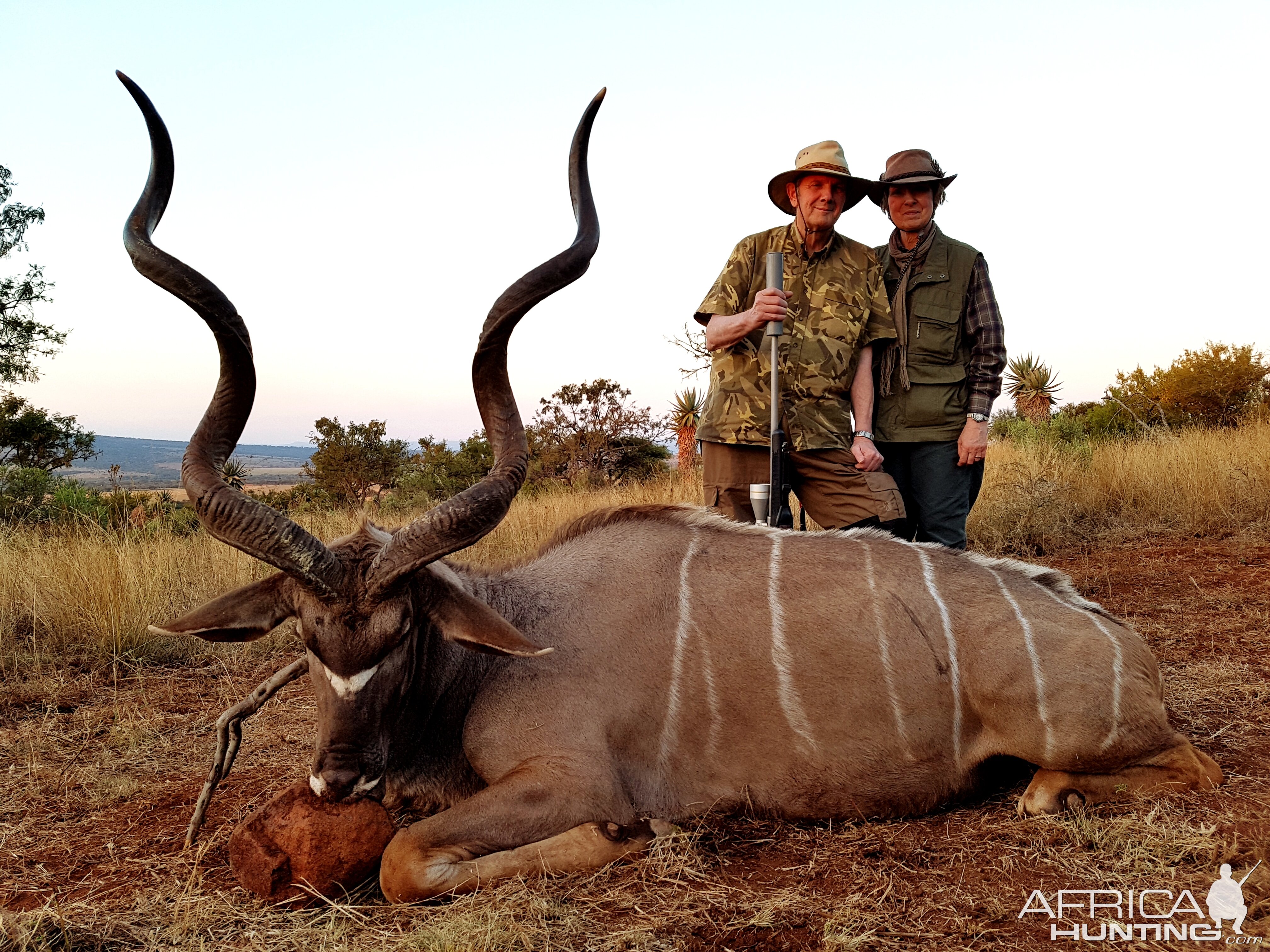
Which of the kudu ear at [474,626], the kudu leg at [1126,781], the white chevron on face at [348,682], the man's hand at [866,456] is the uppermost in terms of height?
the man's hand at [866,456]

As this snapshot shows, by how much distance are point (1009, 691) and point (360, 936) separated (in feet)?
7.85

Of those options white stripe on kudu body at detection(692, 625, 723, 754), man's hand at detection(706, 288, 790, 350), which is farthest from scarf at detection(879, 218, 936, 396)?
white stripe on kudu body at detection(692, 625, 723, 754)

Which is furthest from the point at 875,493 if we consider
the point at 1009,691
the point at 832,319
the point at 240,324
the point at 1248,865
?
the point at 240,324

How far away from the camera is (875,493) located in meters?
4.95

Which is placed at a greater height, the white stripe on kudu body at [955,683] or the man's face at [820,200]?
the man's face at [820,200]

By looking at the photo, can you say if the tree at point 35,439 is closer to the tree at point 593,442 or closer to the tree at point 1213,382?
the tree at point 593,442

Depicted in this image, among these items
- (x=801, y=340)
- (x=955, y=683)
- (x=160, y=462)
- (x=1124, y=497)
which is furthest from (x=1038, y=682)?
(x=160, y=462)

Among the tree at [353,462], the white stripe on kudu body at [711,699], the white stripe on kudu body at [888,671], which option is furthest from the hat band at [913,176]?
the tree at [353,462]

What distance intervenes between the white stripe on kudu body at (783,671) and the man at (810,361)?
1.38 m

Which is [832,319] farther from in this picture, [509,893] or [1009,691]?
[509,893]

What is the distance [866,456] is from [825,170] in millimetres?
1537

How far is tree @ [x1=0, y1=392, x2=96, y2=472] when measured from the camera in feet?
62.0

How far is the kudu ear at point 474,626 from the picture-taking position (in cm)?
321

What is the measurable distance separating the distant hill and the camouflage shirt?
40389 mm
